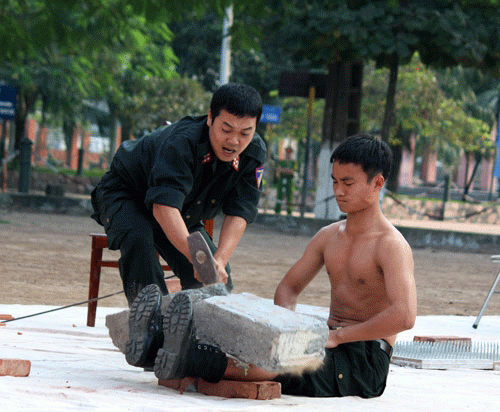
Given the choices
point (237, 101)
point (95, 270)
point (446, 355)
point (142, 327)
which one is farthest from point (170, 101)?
point (142, 327)

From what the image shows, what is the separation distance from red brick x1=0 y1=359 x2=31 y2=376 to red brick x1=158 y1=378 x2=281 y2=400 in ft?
1.90

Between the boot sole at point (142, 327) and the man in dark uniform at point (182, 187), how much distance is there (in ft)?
1.55

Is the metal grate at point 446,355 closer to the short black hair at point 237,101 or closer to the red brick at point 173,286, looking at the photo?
the red brick at point 173,286

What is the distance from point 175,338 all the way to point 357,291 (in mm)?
913

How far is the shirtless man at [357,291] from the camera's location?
12.5 ft

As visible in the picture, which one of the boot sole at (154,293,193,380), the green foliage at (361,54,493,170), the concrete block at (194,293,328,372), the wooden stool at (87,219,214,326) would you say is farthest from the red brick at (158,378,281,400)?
the green foliage at (361,54,493,170)

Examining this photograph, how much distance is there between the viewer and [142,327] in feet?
11.9

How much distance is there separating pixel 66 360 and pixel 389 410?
1.57 meters

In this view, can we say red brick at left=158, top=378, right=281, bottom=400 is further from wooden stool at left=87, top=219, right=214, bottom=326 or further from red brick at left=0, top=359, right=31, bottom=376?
wooden stool at left=87, top=219, right=214, bottom=326

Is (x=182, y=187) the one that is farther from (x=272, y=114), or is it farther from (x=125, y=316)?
(x=272, y=114)

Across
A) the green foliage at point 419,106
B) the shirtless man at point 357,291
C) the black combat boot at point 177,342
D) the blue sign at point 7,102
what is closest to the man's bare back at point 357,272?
the shirtless man at point 357,291

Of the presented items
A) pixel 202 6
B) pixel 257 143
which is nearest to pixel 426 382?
pixel 257 143

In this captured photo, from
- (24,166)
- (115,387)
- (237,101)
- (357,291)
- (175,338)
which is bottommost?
(24,166)

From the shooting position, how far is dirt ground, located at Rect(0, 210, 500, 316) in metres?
8.68
